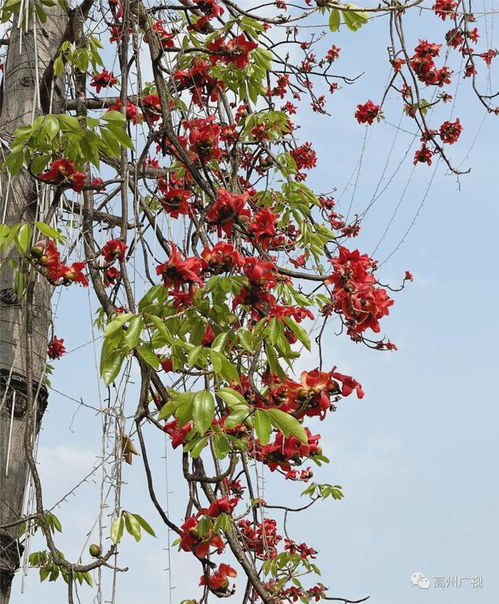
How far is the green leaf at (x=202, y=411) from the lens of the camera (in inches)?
49.7

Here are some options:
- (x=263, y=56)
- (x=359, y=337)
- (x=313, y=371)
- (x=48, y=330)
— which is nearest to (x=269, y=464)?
(x=313, y=371)

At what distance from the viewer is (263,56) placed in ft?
6.96

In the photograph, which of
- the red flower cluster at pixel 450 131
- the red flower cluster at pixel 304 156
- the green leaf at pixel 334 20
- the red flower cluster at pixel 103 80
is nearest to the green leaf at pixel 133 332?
the green leaf at pixel 334 20

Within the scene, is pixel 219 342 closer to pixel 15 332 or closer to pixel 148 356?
pixel 148 356

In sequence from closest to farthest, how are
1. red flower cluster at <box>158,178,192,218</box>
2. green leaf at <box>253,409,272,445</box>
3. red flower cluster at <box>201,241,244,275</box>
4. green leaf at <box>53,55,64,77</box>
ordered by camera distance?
green leaf at <box>253,409,272,445</box> → red flower cluster at <box>201,241,244,275</box> → red flower cluster at <box>158,178,192,218</box> → green leaf at <box>53,55,64,77</box>

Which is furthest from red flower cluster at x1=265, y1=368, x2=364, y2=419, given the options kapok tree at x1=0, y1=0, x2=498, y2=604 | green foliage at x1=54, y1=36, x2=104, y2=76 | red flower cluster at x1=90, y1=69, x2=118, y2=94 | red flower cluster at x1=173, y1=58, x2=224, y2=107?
red flower cluster at x1=90, y1=69, x2=118, y2=94

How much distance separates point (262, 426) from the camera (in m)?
1.24

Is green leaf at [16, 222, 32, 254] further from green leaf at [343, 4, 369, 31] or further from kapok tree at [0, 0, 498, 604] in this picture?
green leaf at [343, 4, 369, 31]

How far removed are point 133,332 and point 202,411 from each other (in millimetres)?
183

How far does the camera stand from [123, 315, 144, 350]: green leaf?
129 centimetres

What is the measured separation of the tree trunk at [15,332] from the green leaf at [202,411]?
0.63m

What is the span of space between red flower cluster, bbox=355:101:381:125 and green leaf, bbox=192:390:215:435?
8.05 feet

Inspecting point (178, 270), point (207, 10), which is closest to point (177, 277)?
point (178, 270)

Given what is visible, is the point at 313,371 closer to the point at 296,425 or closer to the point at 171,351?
the point at 296,425
